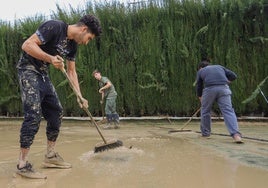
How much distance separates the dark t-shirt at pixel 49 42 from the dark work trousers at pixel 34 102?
0.08 metres

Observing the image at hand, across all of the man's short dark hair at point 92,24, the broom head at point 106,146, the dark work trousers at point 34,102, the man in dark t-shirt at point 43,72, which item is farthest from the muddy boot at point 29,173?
the man's short dark hair at point 92,24

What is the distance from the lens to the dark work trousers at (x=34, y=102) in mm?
4043

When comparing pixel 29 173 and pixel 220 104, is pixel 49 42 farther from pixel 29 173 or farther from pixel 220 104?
pixel 220 104

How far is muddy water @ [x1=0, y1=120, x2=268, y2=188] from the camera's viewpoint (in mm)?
3805

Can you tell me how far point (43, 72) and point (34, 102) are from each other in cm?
40

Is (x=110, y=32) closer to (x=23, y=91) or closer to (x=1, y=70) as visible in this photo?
(x=1, y=70)

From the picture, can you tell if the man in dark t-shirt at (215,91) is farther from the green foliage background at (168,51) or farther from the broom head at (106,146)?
the green foliage background at (168,51)

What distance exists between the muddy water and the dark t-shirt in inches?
44.9

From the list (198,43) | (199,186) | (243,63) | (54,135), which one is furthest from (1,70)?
(199,186)

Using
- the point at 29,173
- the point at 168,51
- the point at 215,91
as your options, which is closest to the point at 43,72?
the point at 29,173

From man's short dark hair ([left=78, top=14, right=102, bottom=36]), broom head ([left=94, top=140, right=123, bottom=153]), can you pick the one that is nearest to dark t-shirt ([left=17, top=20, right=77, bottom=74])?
man's short dark hair ([left=78, top=14, right=102, bottom=36])

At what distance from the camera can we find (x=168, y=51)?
35.2 ft

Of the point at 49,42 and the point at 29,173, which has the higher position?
the point at 49,42

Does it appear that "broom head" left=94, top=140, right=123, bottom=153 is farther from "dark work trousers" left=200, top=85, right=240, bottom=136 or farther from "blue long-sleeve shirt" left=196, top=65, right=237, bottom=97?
"blue long-sleeve shirt" left=196, top=65, right=237, bottom=97
